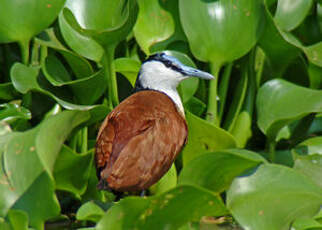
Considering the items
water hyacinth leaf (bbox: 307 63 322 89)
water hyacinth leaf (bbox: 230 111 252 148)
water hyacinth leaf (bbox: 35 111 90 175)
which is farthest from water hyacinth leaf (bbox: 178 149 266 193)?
water hyacinth leaf (bbox: 307 63 322 89)

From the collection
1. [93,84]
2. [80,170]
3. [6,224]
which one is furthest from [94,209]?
A: [93,84]

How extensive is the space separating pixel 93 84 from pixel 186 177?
1023 mm

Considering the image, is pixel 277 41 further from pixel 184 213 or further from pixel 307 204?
pixel 184 213

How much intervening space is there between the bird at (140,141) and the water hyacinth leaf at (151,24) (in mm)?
484

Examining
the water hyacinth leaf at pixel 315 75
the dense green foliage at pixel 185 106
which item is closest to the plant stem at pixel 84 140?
the dense green foliage at pixel 185 106

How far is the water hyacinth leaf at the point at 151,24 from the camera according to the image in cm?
402

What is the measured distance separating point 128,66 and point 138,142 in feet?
2.84

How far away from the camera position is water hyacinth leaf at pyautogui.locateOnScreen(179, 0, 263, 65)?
3746mm

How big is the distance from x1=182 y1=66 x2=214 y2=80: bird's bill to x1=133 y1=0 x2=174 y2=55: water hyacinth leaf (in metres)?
0.42

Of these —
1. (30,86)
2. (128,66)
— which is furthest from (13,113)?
(128,66)

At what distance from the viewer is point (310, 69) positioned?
13.6 feet

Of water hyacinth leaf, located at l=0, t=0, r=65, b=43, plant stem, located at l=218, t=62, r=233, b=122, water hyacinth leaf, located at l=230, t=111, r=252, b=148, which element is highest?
water hyacinth leaf, located at l=0, t=0, r=65, b=43

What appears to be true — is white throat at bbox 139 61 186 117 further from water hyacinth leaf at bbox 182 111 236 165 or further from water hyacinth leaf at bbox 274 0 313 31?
water hyacinth leaf at bbox 274 0 313 31

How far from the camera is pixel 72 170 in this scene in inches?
130
